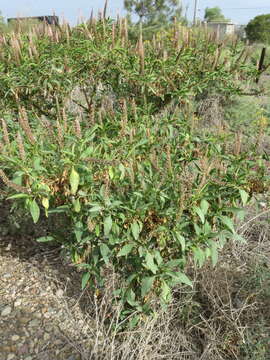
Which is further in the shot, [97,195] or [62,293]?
[62,293]

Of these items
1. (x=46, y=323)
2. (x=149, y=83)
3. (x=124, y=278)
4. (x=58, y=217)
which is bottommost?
(x=46, y=323)

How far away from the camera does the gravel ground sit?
1.80m

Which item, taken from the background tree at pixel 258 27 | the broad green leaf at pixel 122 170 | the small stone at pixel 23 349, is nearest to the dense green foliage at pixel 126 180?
the broad green leaf at pixel 122 170

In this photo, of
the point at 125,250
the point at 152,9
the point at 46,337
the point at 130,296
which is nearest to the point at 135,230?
the point at 125,250

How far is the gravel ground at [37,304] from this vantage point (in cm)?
180

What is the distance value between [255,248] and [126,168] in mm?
1372

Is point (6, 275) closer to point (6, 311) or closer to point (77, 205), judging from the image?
point (6, 311)

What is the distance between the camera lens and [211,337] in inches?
68.9

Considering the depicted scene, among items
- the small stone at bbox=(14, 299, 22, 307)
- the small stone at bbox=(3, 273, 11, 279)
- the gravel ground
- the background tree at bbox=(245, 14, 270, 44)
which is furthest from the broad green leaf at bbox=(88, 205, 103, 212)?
the background tree at bbox=(245, 14, 270, 44)

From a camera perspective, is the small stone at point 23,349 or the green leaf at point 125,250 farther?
the small stone at point 23,349

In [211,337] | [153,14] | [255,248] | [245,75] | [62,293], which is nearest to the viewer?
[211,337]

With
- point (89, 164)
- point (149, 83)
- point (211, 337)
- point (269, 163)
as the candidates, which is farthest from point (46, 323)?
point (149, 83)

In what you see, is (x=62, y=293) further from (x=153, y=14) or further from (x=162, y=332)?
(x=153, y=14)

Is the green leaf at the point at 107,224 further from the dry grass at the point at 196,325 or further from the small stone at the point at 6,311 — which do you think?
the small stone at the point at 6,311
